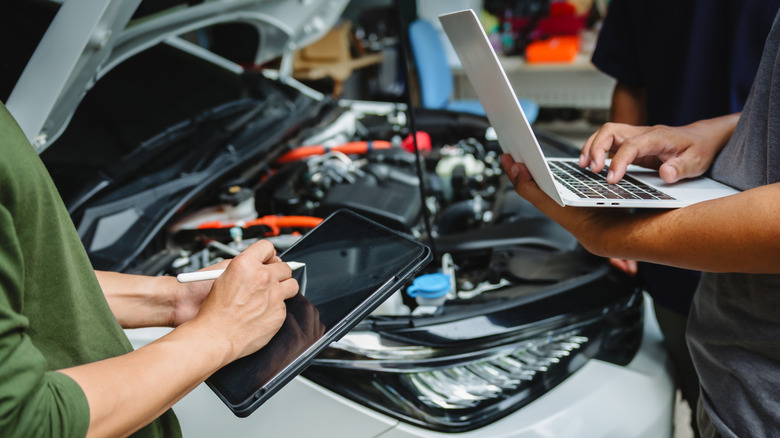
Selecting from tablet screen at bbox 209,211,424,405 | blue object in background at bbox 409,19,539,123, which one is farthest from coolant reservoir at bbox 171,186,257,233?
blue object in background at bbox 409,19,539,123

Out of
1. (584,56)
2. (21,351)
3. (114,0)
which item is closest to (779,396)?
(21,351)

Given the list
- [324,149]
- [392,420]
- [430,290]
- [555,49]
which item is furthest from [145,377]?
[555,49]

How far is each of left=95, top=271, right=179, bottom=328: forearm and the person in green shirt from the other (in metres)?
0.10

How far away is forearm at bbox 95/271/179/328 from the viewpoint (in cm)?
70

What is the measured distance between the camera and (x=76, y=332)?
1.69ft

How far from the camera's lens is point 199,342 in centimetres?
54

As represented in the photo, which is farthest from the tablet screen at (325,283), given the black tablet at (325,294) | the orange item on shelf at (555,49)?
the orange item on shelf at (555,49)

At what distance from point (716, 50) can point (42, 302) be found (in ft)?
3.62

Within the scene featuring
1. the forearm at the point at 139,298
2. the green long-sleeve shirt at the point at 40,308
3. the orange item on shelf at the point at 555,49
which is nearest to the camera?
the green long-sleeve shirt at the point at 40,308

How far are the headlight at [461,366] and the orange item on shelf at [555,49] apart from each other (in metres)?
3.36

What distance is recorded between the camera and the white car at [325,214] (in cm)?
81

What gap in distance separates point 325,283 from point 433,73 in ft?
8.59

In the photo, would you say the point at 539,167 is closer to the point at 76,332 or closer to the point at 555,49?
the point at 76,332

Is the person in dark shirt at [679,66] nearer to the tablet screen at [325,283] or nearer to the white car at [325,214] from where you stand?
the white car at [325,214]
